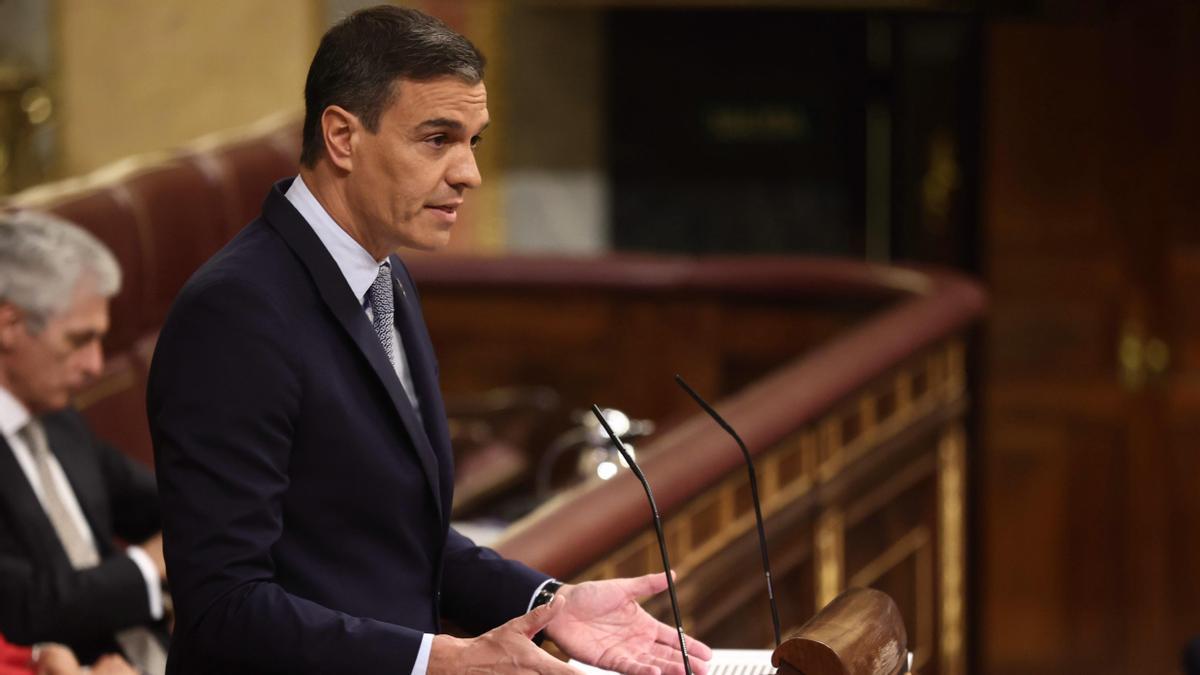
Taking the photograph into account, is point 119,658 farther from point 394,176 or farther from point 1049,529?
point 1049,529

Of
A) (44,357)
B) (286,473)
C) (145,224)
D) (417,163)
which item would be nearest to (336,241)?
(417,163)

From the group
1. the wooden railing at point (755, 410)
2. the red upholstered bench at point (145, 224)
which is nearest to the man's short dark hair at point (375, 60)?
the wooden railing at point (755, 410)

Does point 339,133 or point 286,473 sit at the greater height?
point 339,133

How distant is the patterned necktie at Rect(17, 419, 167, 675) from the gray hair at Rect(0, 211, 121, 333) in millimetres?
172

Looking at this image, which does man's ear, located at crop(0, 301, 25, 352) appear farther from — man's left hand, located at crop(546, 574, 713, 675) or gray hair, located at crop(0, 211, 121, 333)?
man's left hand, located at crop(546, 574, 713, 675)

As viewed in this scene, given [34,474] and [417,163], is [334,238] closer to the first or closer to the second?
[417,163]

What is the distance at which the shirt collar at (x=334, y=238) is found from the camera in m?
1.55

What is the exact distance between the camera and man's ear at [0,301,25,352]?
2547 mm

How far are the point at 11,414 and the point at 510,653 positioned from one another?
53.7 inches

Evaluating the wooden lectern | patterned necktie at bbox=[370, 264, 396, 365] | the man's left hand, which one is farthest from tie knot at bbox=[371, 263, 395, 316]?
the wooden lectern

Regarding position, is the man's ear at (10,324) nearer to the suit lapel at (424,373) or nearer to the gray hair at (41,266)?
the gray hair at (41,266)

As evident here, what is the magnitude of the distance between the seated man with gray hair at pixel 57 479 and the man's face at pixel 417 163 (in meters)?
1.16

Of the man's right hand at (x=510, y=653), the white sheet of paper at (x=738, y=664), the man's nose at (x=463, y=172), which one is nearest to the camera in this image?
the man's right hand at (x=510, y=653)

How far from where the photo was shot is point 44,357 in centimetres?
255
